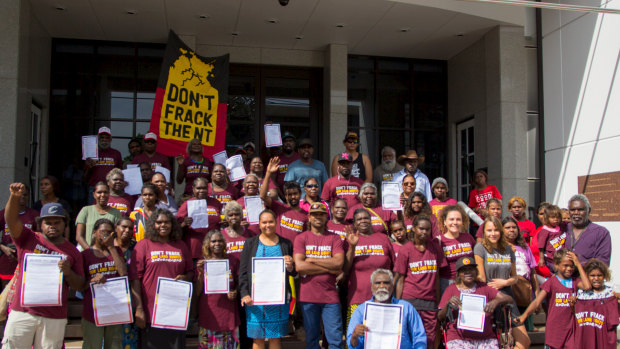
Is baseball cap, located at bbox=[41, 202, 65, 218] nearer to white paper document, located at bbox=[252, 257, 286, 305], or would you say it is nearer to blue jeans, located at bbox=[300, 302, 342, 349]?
white paper document, located at bbox=[252, 257, 286, 305]

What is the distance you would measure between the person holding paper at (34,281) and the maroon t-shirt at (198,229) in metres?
1.44

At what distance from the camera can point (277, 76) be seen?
13805mm

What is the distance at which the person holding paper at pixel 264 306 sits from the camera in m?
6.31

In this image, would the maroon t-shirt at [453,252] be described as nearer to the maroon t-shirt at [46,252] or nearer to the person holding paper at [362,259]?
→ the person holding paper at [362,259]

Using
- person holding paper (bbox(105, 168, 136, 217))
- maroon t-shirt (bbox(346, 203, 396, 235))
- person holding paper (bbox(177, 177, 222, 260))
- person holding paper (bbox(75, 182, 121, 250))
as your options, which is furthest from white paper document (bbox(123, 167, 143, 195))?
maroon t-shirt (bbox(346, 203, 396, 235))

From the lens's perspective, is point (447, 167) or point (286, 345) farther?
point (447, 167)

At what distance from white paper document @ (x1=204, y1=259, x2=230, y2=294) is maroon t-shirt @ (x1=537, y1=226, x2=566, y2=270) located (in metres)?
4.80

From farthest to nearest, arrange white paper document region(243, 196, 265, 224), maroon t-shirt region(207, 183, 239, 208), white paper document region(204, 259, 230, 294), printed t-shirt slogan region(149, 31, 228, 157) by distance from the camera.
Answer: printed t-shirt slogan region(149, 31, 228, 157), maroon t-shirt region(207, 183, 239, 208), white paper document region(243, 196, 265, 224), white paper document region(204, 259, 230, 294)

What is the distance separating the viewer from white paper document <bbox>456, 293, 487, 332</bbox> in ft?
19.4

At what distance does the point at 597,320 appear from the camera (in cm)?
635

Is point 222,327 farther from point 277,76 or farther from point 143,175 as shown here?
point 277,76

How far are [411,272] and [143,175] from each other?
4658 mm

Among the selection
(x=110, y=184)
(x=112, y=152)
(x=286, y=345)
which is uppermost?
(x=112, y=152)

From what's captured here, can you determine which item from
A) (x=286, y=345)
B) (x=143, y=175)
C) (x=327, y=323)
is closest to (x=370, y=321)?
(x=327, y=323)
